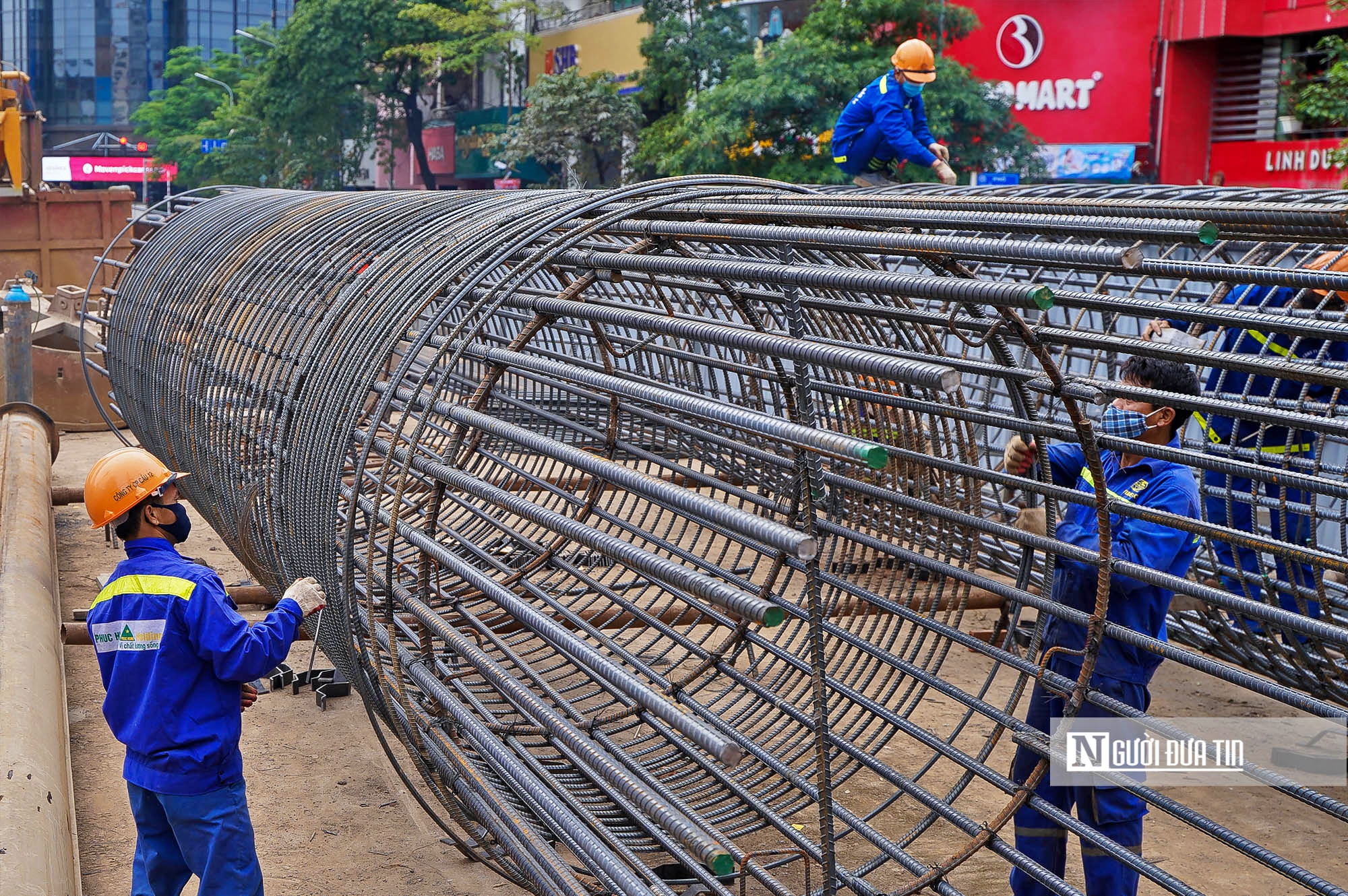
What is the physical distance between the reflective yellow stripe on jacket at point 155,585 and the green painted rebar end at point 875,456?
202 centimetres

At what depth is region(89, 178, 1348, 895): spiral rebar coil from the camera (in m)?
2.40

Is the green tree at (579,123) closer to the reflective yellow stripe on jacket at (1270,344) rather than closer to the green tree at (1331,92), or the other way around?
the green tree at (1331,92)

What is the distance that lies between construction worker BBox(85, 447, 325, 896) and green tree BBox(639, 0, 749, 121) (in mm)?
20644

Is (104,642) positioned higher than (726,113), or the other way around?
(726,113)

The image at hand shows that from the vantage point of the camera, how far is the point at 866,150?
7547mm

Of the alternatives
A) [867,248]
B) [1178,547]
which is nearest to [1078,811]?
[1178,547]

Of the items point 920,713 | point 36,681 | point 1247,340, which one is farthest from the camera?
point 920,713

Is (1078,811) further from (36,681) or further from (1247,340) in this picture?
(36,681)

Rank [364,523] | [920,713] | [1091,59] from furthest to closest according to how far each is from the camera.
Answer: [1091,59] < [920,713] < [364,523]

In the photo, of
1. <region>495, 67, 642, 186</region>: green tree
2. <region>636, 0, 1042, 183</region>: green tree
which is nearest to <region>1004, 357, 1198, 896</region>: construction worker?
<region>636, 0, 1042, 183</region>: green tree

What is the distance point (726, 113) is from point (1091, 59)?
20.8 feet

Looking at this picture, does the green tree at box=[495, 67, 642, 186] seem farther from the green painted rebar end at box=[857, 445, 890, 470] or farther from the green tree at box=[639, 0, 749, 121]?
the green painted rebar end at box=[857, 445, 890, 470]

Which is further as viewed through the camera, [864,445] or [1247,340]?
[1247,340]

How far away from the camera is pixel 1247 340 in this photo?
5352mm
